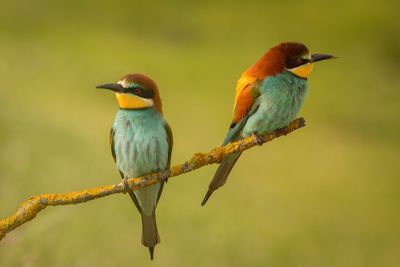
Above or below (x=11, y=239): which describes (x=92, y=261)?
below

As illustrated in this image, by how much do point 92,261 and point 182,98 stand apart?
2.45m

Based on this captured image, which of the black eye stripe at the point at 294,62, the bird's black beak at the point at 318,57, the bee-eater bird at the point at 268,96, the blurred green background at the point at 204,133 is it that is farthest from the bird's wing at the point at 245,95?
the blurred green background at the point at 204,133

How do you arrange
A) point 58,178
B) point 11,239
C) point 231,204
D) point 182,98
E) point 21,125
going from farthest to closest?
point 182,98
point 21,125
point 231,204
point 58,178
point 11,239

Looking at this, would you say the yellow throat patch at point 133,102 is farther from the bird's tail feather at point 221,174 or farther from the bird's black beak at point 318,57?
the bird's black beak at point 318,57

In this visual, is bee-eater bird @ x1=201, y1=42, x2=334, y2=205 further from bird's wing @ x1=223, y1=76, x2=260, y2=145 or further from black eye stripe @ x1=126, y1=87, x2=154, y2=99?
black eye stripe @ x1=126, y1=87, x2=154, y2=99

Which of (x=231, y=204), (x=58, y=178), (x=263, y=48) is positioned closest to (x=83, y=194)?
(x=58, y=178)

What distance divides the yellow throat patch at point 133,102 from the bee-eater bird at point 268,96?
0.66ft

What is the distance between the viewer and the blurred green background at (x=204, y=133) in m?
3.07

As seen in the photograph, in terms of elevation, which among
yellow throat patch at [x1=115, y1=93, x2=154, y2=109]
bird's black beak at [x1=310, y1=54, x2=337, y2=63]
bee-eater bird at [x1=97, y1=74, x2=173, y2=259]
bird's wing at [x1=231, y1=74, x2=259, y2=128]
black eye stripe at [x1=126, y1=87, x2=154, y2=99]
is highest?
bird's black beak at [x1=310, y1=54, x2=337, y2=63]

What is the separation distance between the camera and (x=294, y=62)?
1616 millimetres

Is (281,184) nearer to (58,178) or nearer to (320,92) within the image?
(58,178)

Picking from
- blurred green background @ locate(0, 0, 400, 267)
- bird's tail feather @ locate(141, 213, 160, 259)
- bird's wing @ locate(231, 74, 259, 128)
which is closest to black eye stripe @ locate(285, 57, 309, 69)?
bird's wing @ locate(231, 74, 259, 128)

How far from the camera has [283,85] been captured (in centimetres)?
169

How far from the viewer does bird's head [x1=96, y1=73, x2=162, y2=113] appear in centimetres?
145
